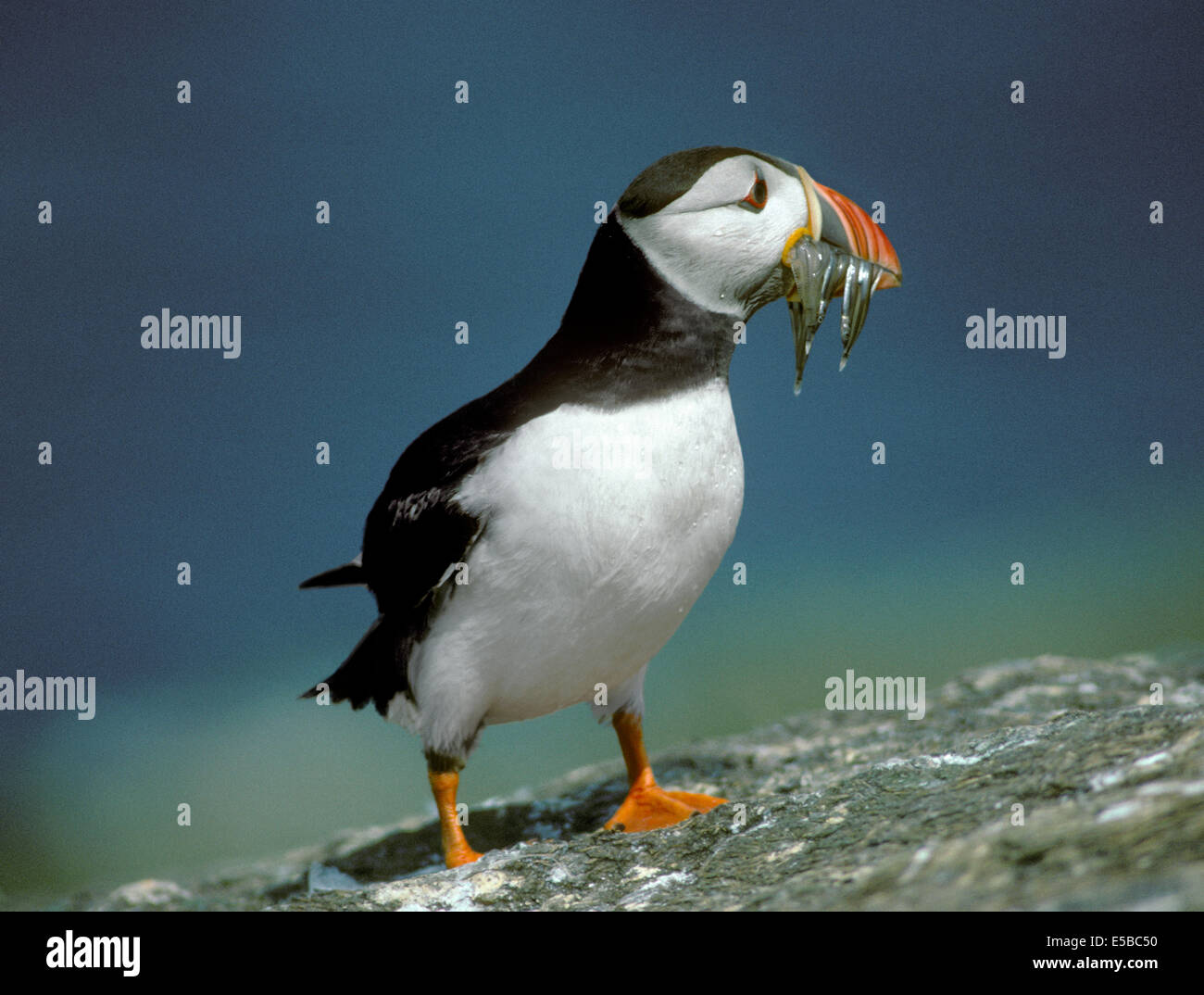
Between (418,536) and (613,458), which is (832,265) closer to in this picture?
(613,458)

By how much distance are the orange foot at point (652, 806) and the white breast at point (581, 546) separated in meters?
0.59

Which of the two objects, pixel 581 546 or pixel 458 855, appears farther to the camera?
pixel 458 855

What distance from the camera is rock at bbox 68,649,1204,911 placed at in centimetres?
160

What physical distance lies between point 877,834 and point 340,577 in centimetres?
236

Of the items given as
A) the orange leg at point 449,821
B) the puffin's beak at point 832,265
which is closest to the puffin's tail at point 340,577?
the orange leg at point 449,821

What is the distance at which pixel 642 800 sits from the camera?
3.71 meters

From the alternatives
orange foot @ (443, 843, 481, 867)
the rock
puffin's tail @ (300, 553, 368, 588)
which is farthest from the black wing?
the rock

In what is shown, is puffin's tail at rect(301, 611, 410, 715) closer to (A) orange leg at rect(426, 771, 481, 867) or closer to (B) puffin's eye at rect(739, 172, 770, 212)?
(A) orange leg at rect(426, 771, 481, 867)

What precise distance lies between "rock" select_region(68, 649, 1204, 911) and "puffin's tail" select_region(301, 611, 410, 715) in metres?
0.60

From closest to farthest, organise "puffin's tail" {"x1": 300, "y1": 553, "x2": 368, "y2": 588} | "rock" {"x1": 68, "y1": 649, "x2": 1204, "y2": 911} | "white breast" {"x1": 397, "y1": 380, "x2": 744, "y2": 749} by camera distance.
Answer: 1. "rock" {"x1": 68, "y1": 649, "x2": 1204, "y2": 911}
2. "white breast" {"x1": 397, "y1": 380, "x2": 744, "y2": 749}
3. "puffin's tail" {"x1": 300, "y1": 553, "x2": 368, "y2": 588}

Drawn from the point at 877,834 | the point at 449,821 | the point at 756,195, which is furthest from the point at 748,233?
the point at 449,821

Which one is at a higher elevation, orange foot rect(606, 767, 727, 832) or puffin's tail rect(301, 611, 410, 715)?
puffin's tail rect(301, 611, 410, 715)
